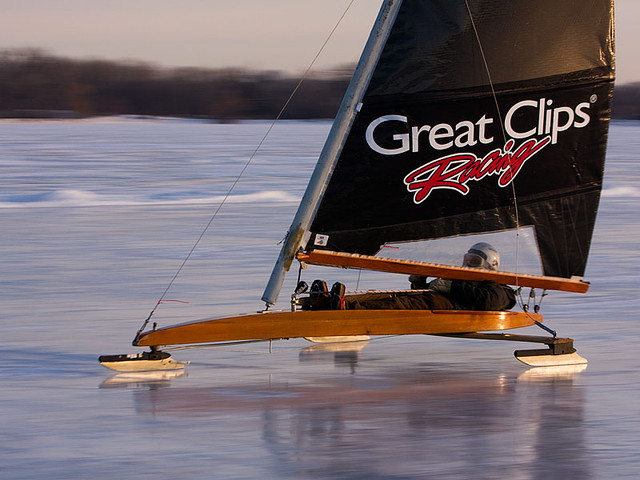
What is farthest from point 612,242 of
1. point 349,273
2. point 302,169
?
point 302,169

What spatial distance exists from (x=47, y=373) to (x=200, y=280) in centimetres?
260

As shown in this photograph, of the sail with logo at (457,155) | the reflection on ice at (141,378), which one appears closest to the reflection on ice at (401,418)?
the reflection on ice at (141,378)

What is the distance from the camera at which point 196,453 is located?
13.7 feet

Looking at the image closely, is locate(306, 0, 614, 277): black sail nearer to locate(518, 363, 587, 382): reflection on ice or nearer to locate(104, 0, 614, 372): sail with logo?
locate(104, 0, 614, 372): sail with logo

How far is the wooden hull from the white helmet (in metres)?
0.26

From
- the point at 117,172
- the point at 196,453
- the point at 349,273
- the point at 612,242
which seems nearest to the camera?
the point at 196,453

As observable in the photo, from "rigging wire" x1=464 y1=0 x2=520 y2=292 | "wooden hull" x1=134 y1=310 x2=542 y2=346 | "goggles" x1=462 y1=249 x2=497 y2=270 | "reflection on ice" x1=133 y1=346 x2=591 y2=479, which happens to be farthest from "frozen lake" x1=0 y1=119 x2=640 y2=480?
Answer: "rigging wire" x1=464 y1=0 x2=520 y2=292

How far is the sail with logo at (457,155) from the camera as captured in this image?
551 cm

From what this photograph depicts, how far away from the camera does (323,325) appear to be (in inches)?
214

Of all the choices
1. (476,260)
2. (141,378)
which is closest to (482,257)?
(476,260)

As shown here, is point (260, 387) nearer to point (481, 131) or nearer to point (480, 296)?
point (480, 296)

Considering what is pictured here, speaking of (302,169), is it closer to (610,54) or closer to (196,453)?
(610,54)

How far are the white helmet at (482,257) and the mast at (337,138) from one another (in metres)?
0.83

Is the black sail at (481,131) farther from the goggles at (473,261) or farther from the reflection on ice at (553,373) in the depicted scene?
the reflection on ice at (553,373)
